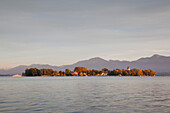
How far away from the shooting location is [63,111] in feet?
86.1

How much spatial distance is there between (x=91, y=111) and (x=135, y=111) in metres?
5.50

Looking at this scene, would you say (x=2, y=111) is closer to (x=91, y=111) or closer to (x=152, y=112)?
(x=91, y=111)

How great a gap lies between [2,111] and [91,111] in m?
11.2

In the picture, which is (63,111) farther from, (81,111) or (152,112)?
(152,112)

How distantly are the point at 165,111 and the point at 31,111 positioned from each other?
16780 millimetres

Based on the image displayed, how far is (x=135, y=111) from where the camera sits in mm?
26234

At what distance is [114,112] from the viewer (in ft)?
84.3

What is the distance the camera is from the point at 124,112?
2564 centimetres

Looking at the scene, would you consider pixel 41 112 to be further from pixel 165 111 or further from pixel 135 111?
pixel 165 111

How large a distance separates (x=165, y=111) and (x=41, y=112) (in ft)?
50.4

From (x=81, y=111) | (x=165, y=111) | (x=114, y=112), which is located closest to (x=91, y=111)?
(x=81, y=111)

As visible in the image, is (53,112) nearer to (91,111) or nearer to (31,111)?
(31,111)

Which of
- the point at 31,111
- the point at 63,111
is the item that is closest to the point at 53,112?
the point at 63,111

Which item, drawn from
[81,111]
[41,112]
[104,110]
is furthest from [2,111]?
[104,110]
